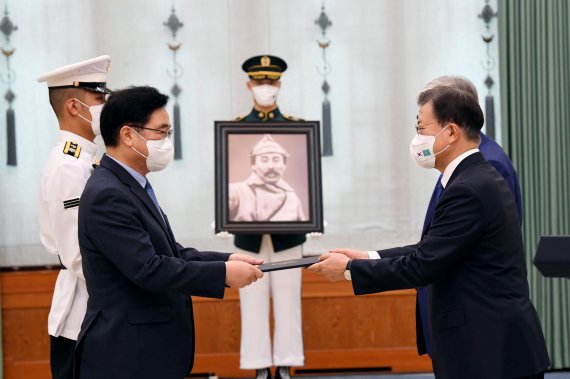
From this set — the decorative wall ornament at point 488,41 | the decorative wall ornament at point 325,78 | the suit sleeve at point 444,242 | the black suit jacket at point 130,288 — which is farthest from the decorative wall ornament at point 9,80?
the suit sleeve at point 444,242

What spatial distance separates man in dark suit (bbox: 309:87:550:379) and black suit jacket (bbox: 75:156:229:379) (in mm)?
685

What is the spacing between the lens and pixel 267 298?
16.9 feet

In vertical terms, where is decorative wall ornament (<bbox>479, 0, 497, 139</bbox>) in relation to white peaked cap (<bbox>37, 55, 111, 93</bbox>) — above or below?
above

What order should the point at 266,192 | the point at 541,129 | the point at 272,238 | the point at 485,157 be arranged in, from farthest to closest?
the point at 541,129
the point at 272,238
the point at 266,192
the point at 485,157

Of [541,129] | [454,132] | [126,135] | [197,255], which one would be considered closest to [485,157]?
[454,132]

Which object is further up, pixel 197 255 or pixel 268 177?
pixel 268 177

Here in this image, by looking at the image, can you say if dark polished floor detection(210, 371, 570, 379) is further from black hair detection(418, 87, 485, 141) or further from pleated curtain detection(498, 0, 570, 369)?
black hair detection(418, 87, 485, 141)

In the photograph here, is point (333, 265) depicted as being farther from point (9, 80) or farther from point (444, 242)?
point (9, 80)

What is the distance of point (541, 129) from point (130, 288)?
12.3ft

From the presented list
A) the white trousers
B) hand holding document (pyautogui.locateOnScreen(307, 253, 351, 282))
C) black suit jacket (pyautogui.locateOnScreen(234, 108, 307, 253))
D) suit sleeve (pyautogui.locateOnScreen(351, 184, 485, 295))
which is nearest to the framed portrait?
black suit jacket (pyautogui.locateOnScreen(234, 108, 307, 253))

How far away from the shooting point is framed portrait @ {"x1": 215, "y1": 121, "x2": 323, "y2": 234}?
4852mm

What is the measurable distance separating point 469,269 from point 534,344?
0.29 metres

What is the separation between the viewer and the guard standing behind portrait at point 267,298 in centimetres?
509

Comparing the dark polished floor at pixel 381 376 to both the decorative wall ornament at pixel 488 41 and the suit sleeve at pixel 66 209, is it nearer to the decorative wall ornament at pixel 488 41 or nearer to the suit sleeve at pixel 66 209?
the decorative wall ornament at pixel 488 41
